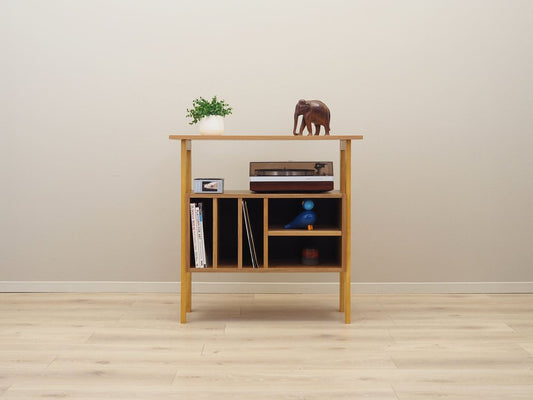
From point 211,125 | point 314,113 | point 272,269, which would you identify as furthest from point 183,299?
point 314,113

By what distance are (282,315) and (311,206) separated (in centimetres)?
56

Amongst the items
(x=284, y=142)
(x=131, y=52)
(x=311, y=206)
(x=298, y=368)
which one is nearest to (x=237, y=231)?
(x=311, y=206)

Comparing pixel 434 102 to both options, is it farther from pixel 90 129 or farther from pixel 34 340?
pixel 34 340

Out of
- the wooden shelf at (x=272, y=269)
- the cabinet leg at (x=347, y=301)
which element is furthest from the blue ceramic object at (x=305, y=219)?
the cabinet leg at (x=347, y=301)

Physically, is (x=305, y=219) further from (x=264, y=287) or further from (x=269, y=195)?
(x=264, y=287)

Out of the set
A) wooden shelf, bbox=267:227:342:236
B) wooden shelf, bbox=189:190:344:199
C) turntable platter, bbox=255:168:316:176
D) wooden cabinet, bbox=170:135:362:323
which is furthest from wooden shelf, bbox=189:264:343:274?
turntable platter, bbox=255:168:316:176

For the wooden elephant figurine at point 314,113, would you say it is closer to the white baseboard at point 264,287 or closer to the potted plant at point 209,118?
the potted plant at point 209,118

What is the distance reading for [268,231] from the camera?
9.32ft

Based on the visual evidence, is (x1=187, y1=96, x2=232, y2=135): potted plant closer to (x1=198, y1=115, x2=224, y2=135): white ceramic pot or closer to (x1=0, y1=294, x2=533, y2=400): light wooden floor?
(x1=198, y1=115, x2=224, y2=135): white ceramic pot

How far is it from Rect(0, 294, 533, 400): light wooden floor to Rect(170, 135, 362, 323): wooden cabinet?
0.22m

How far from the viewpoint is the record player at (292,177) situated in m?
2.87

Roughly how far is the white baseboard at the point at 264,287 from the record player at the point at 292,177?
0.81 metres

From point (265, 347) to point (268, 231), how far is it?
58 centimetres

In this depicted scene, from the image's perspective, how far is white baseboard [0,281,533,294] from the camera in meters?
3.49
